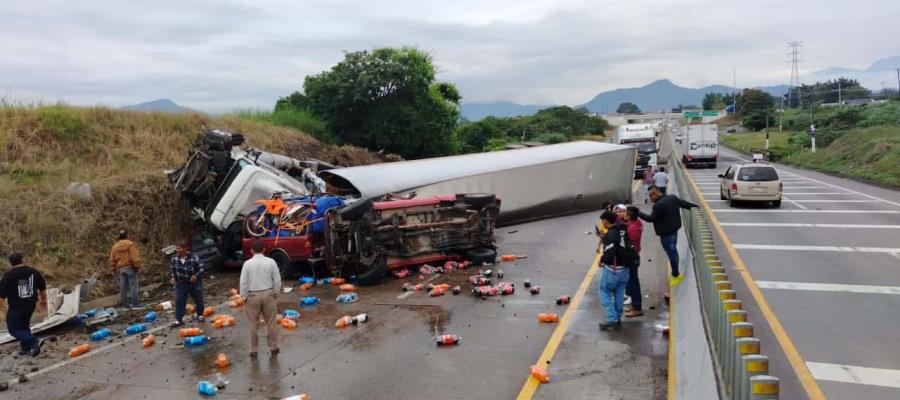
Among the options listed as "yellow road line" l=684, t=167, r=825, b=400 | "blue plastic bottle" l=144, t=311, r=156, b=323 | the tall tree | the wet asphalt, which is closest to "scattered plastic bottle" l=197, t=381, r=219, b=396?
the wet asphalt

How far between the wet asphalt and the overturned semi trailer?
5.47 meters

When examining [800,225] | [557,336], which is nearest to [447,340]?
[557,336]


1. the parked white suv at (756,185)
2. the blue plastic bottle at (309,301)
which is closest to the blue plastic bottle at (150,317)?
the blue plastic bottle at (309,301)

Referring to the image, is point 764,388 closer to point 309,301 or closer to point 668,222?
point 668,222

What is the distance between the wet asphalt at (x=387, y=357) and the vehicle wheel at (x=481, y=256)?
2.71 metres

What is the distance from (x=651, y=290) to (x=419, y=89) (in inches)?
993

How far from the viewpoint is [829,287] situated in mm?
11078

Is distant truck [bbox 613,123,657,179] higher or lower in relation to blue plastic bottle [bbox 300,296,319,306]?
higher

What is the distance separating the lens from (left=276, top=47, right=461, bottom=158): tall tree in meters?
33.1

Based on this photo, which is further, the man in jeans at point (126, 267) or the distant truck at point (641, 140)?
the distant truck at point (641, 140)

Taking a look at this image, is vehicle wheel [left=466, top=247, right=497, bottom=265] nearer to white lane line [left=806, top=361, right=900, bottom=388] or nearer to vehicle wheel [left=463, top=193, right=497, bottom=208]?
vehicle wheel [left=463, top=193, right=497, bottom=208]

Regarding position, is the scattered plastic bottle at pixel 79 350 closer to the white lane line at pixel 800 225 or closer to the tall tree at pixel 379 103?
the white lane line at pixel 800 225

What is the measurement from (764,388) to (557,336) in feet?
17.4

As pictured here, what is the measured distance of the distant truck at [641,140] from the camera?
36.8 m
